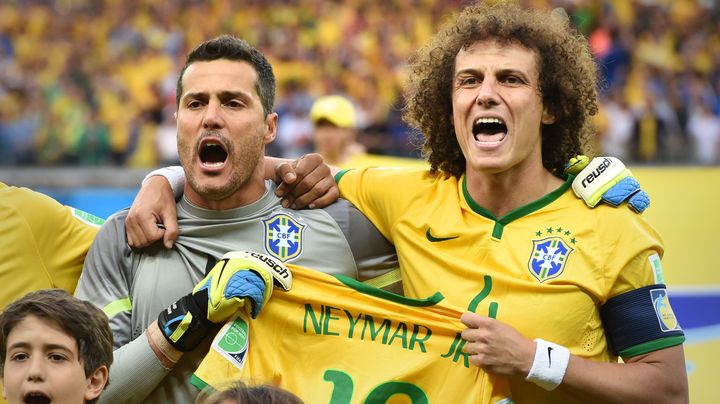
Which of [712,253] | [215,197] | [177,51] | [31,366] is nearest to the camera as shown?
[31,366]

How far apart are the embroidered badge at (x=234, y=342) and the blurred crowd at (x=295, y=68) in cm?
789

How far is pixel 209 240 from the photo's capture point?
4242mm

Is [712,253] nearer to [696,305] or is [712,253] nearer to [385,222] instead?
[696,305]

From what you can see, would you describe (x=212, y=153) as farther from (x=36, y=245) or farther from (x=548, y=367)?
(x=548, y=367)

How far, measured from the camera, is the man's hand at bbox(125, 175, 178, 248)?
4145mm

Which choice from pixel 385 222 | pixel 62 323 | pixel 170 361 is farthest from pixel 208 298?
pixel 385 222

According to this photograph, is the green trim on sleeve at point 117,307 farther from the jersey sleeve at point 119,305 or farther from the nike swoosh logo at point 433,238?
the nike swoosh logo at point 433,238

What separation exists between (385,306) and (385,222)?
45 cm

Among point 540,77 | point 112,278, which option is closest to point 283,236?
point 112,278

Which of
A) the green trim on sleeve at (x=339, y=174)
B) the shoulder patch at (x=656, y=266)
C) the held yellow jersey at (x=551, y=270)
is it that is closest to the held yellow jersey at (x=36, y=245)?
the green trim on sleeve at (x=339, y=174)

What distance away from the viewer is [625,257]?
3744 millimetres

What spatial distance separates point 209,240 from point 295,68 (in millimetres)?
9871

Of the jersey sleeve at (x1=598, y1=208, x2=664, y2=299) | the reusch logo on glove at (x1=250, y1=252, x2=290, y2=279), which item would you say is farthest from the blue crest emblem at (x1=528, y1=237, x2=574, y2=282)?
the reusch logo on glove at (x1=250, y1=252, x2=290, y2=279)

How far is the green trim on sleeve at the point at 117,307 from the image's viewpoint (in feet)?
13.2
